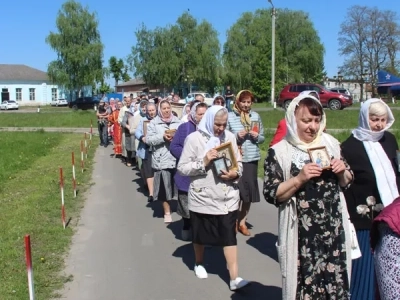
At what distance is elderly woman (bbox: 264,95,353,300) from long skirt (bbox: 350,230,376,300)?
43 cm

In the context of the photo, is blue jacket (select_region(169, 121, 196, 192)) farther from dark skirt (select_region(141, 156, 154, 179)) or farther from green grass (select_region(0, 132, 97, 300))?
dark skirt (select_region(141, 156, 154, 179))

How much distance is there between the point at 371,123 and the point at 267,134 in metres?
17.4

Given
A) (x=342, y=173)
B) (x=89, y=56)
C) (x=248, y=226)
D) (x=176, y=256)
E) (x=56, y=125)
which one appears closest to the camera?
(x=342, y=173)

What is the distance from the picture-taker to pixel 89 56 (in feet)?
219

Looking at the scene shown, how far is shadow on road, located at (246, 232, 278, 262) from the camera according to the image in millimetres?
6639

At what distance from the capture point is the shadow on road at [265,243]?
6.64m

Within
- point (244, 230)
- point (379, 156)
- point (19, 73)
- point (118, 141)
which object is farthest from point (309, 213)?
point (19, 73)

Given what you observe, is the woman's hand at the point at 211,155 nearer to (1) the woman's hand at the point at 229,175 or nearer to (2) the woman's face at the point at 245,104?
(1) the woman's hand at the point at 229,175

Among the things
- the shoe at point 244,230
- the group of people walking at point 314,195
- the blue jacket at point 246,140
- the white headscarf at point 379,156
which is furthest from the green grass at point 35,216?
the white headscarf at point 379,156

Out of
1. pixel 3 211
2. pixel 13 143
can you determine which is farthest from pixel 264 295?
pixel 13 143

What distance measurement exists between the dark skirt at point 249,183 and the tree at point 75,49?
202 ft

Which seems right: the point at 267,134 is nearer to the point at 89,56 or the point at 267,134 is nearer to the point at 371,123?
the point at 371,123

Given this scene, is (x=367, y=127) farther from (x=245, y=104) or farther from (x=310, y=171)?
(x=245, y=104)

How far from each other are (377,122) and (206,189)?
172 cm
